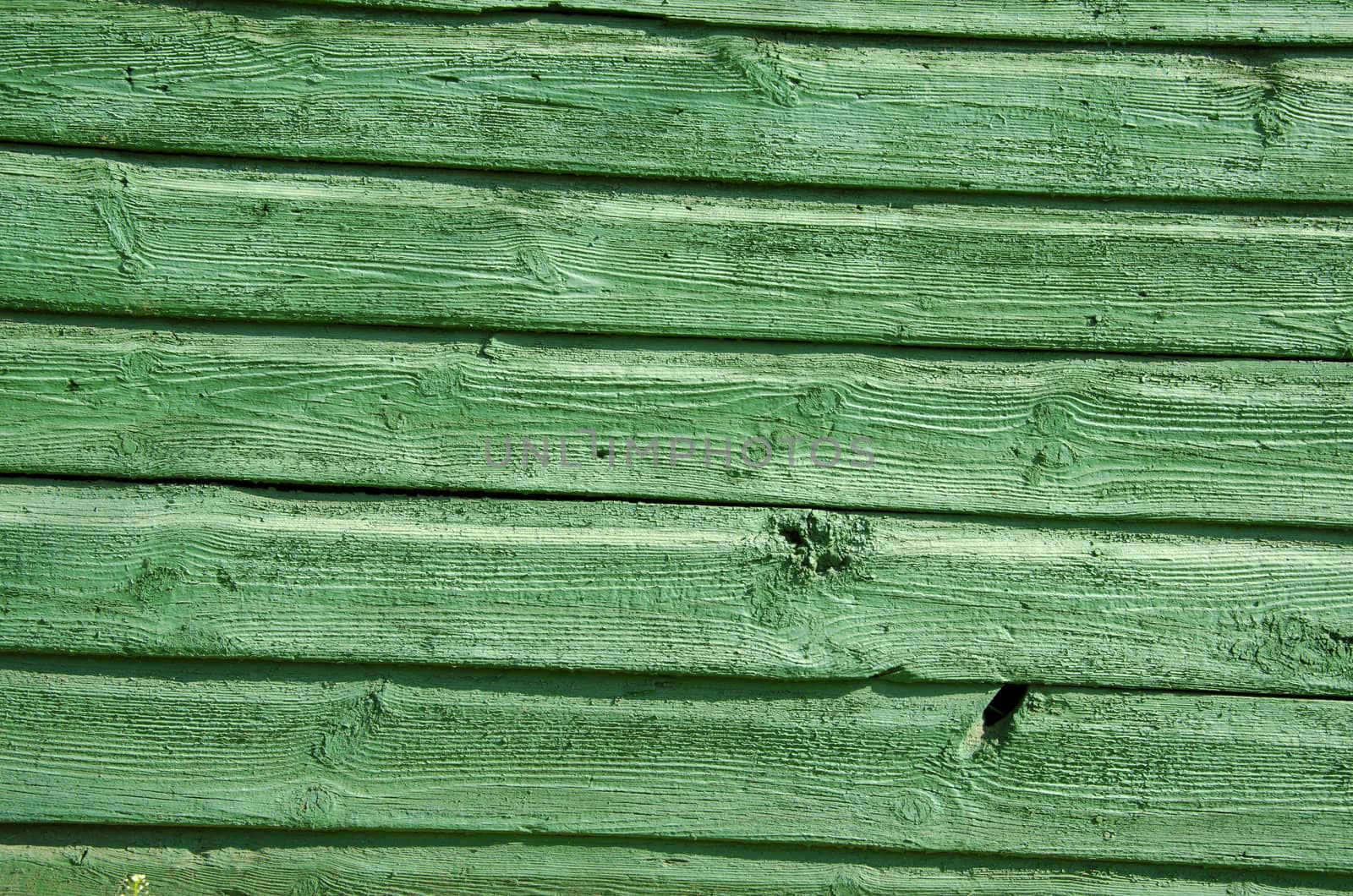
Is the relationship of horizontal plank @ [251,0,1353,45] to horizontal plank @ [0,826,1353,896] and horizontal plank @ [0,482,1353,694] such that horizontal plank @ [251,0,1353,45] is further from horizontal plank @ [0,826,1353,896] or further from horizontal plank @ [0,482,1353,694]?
horizontal plank @ [0,826,1353,896]

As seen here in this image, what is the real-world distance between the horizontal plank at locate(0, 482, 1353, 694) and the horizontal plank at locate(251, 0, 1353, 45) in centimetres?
74

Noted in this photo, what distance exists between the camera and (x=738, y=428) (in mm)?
1333

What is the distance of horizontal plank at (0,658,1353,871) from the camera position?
135 cm

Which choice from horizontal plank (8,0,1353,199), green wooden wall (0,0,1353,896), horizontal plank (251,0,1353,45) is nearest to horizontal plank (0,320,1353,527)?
green wooden wall (0,0,1353,896)

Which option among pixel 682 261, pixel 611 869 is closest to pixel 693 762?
pixel 611 869

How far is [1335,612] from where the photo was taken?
1343mm

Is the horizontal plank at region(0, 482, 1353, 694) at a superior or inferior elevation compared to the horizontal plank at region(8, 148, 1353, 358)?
inferior

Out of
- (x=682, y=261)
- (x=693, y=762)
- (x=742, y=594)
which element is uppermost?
(x=682, y=261)

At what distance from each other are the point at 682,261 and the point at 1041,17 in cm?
65

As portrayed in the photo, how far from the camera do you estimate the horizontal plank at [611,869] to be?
137 cm

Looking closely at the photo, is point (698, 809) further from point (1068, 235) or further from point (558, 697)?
point (1068, 235)

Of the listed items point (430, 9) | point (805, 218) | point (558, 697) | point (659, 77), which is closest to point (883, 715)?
point (558, 697)

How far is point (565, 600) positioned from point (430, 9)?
0.91 metres

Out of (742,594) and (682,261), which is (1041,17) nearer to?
(682,261)
